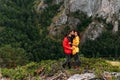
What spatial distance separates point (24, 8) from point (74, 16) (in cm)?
2669

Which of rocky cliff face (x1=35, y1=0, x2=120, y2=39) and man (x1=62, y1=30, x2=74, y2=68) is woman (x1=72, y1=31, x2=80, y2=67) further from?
rocky cliff face (x1=35, y1=0, x2=120, y2=39)

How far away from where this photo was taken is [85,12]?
167250mm

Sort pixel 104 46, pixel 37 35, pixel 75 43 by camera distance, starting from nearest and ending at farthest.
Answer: pixel 75 43, pixel 104 46, pixel 37 35

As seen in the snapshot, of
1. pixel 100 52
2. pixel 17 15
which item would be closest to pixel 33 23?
pixel 17 15

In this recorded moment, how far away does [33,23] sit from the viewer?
169875 mm

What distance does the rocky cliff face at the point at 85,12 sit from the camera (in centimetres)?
16138

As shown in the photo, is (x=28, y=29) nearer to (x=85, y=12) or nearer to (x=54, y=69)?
(x=85, y=12)

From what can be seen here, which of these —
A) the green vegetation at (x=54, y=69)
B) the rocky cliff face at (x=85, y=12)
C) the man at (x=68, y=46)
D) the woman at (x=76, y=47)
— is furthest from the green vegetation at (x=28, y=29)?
the man at (x=68, y=46)

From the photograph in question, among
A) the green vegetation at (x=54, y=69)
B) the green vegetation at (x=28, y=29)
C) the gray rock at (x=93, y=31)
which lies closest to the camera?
the green vegetation at (x=54, y=69)

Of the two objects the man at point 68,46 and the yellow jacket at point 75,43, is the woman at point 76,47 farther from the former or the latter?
the man at point 68,46

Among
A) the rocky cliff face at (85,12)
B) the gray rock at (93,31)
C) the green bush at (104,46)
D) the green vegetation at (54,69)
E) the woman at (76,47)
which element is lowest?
the green bush at (104,46)

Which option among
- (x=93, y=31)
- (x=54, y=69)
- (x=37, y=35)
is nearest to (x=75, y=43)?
(x=54, y=69)

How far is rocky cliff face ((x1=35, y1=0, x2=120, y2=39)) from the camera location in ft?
529

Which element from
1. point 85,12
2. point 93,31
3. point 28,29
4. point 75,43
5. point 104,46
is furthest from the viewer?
point 85,12
